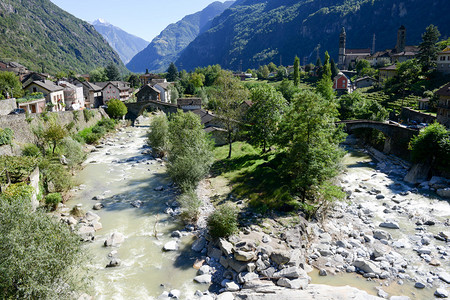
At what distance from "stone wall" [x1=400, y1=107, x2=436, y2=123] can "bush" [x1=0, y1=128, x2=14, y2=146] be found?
5421 centimetres

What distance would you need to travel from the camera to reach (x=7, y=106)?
42.2 m

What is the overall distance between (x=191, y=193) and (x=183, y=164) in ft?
14.3

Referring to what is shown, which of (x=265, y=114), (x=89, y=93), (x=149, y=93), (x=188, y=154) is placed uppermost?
(x=89, y=93)

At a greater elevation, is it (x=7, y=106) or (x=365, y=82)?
(x=365, y=82)

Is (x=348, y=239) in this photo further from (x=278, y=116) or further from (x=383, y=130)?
(x=383, y=130)

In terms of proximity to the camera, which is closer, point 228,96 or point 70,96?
point 228,96

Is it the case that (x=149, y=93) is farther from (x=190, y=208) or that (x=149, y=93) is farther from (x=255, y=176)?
(x=190, y=208)

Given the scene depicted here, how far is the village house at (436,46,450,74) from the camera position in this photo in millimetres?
62734

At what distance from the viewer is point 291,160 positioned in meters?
23.1

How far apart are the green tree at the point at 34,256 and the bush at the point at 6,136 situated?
22102mm

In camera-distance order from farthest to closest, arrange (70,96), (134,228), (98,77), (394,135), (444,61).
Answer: (98,77), (70,96), (444,61), (394,135), (134,228)

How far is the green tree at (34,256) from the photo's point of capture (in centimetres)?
1128

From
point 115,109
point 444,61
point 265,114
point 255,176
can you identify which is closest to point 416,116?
point 444,61

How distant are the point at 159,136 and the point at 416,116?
40331mm
